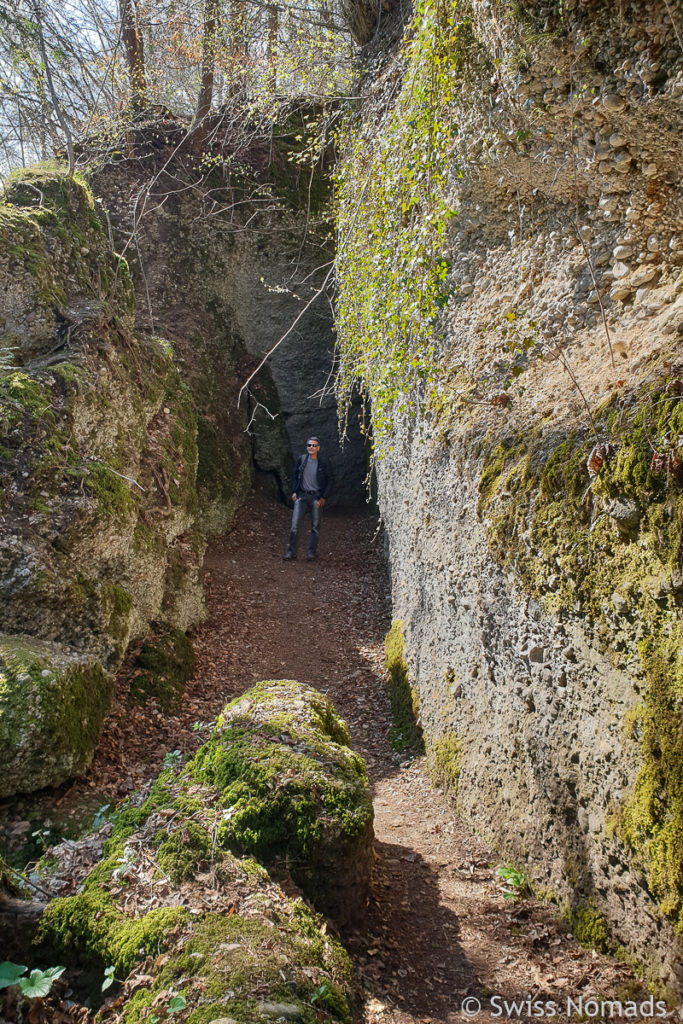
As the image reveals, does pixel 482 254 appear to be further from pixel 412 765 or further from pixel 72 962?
pixel 72 962

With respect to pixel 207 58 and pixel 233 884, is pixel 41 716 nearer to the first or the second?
pixel 233 884

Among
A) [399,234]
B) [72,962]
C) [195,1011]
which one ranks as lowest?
[72,962]

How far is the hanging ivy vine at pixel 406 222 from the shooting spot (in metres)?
5.25

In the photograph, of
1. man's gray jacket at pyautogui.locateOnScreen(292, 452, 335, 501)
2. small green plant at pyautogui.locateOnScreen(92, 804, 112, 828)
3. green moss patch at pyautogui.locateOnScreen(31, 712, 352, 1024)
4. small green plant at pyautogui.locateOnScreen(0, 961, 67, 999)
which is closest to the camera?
small green plant at pyautogui.locateOnScreen(0, 961, 67, 999)

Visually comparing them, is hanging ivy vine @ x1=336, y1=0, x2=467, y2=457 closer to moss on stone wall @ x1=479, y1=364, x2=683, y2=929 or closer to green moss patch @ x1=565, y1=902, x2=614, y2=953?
moss on stone wall @ x1=479, y1=364, x2=683, y2=929

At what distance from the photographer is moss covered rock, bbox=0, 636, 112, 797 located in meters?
4.48

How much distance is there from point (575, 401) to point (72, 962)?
12.3 feet

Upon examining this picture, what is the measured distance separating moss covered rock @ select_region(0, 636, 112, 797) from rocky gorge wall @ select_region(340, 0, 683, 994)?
9.62 ft

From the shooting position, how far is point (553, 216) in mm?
4527

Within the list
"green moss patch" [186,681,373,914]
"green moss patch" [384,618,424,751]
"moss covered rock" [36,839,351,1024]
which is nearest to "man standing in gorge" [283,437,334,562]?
"green moss patch" [384,618,424,751]

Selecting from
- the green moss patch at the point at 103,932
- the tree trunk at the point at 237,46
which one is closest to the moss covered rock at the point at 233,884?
the green moss patch at the point at 103,932

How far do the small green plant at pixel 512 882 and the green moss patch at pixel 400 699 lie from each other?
217 centimetres

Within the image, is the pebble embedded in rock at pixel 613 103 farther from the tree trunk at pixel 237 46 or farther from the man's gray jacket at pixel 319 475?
the tree trunk at pixel 237 46

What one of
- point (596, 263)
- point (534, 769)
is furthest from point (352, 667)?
point (596, 263)
